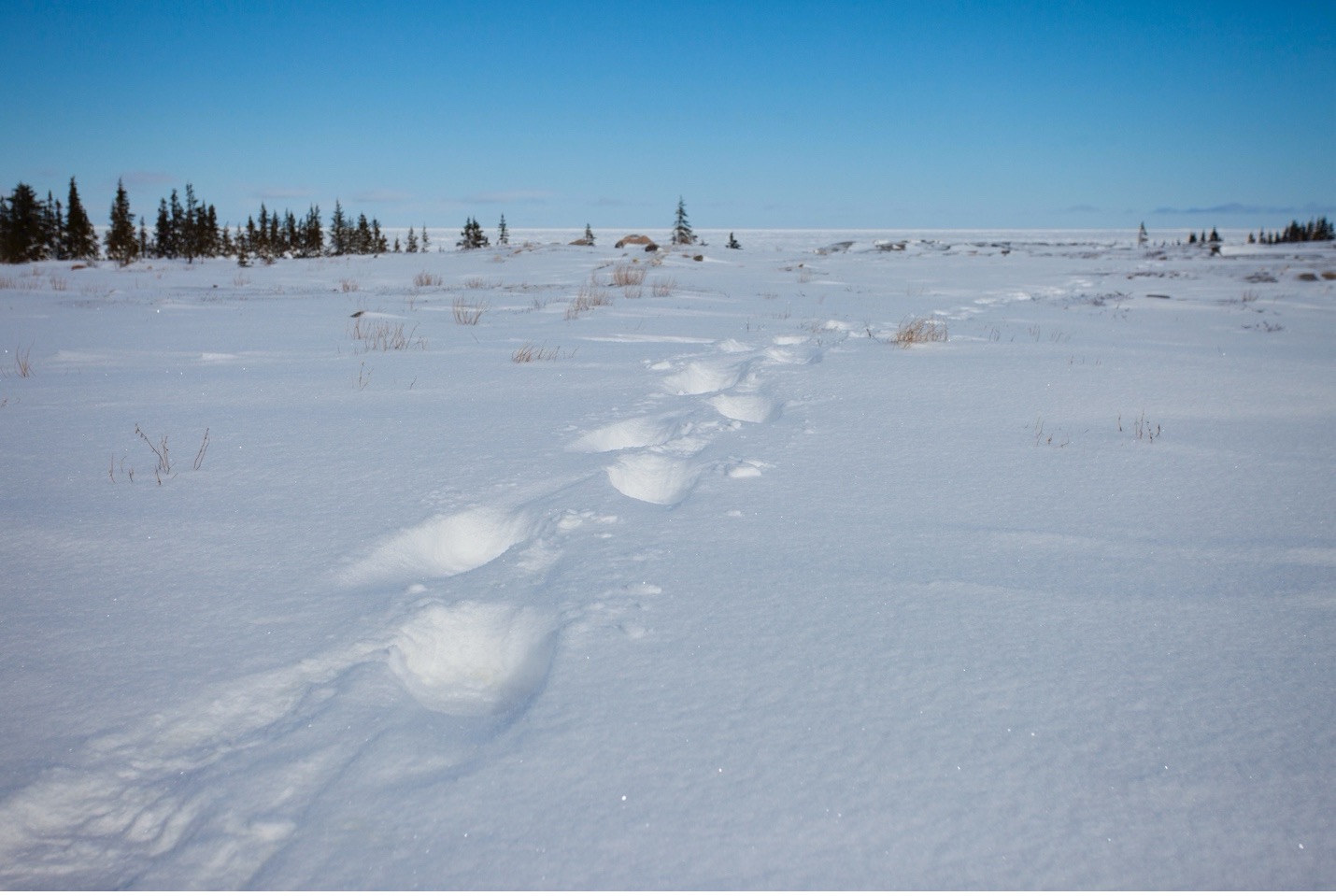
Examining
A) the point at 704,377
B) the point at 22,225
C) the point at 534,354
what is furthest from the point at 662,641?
the point at 22,225

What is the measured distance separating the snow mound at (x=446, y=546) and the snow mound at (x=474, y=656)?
0.32 metres

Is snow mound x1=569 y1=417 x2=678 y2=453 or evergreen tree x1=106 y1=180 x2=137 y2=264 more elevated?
evergreen tree x1=106 y1=180 x2=137 y2=264

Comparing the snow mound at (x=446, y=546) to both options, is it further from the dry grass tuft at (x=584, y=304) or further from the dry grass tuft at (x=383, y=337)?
the dry grass tuft at (x=584, y=304)

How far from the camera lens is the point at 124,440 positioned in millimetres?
2883

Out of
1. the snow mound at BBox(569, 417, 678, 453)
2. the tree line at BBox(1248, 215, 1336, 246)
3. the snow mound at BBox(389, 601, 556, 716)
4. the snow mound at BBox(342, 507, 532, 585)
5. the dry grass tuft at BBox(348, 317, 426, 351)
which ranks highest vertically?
the tree line at BBox(1248, 215, 1336, 246)

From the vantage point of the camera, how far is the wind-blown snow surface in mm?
1040

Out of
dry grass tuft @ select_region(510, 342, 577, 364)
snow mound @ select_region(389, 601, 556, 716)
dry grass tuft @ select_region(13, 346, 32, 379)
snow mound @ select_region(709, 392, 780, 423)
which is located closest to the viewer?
snow mound @ select_region(389, 601, 556, 716)

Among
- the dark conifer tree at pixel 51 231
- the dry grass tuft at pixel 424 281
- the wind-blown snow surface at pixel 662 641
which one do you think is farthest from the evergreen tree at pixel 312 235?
the wind-blown snow surface at pixel 662 641

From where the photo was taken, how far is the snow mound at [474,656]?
146cm

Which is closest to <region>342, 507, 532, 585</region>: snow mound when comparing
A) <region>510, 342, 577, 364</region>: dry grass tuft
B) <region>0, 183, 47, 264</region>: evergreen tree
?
<region>510, 342, 577, 364</region>: dry grass tuft

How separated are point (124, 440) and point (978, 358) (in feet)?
17.9

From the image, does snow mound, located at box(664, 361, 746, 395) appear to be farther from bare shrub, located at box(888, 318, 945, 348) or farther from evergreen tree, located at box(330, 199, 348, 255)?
evergreen tree, located at box(330, 199, 348, 255)

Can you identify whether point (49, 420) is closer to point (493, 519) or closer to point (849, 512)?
point (493, 519)

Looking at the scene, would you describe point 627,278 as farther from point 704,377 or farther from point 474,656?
point 474,656
